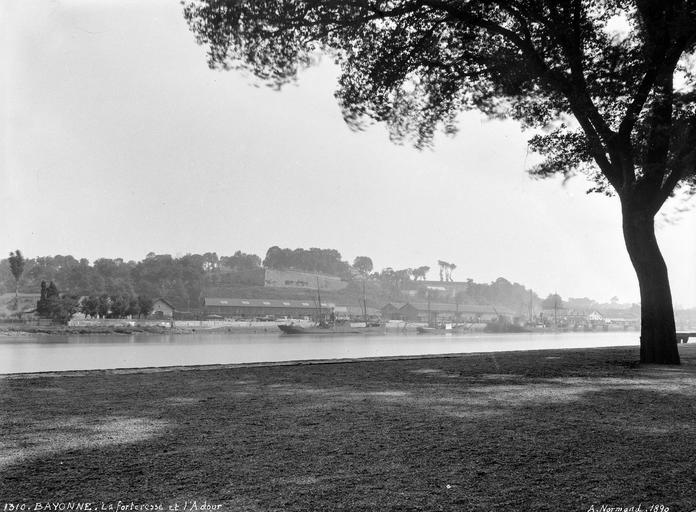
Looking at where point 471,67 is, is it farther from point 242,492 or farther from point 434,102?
point 242,492

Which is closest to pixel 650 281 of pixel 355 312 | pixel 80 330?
pixel 80 330

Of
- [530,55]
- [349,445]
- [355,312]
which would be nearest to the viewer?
[349,445]

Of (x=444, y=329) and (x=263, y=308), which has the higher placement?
(x=263, y=308)

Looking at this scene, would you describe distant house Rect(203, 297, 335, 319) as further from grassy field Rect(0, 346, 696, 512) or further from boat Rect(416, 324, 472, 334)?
grassy field Rect(0, 346, 696, 512)

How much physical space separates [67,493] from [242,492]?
2.23 ft

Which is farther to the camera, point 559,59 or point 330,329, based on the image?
point 330,329

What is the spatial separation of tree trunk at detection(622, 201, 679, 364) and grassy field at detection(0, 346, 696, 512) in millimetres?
3598

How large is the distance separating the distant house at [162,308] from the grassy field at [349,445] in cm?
6313

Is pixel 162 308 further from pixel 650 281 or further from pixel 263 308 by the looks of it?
pixel 650 281

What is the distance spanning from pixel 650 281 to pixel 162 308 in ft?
211

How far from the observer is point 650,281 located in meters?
8.77

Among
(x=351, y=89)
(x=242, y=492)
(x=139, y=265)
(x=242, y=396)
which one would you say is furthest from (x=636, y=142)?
(x=139, y=265)

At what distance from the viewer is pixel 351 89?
9.95 m

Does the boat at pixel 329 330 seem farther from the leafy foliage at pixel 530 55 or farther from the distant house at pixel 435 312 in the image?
the leafy foliage at pixel 530 55
